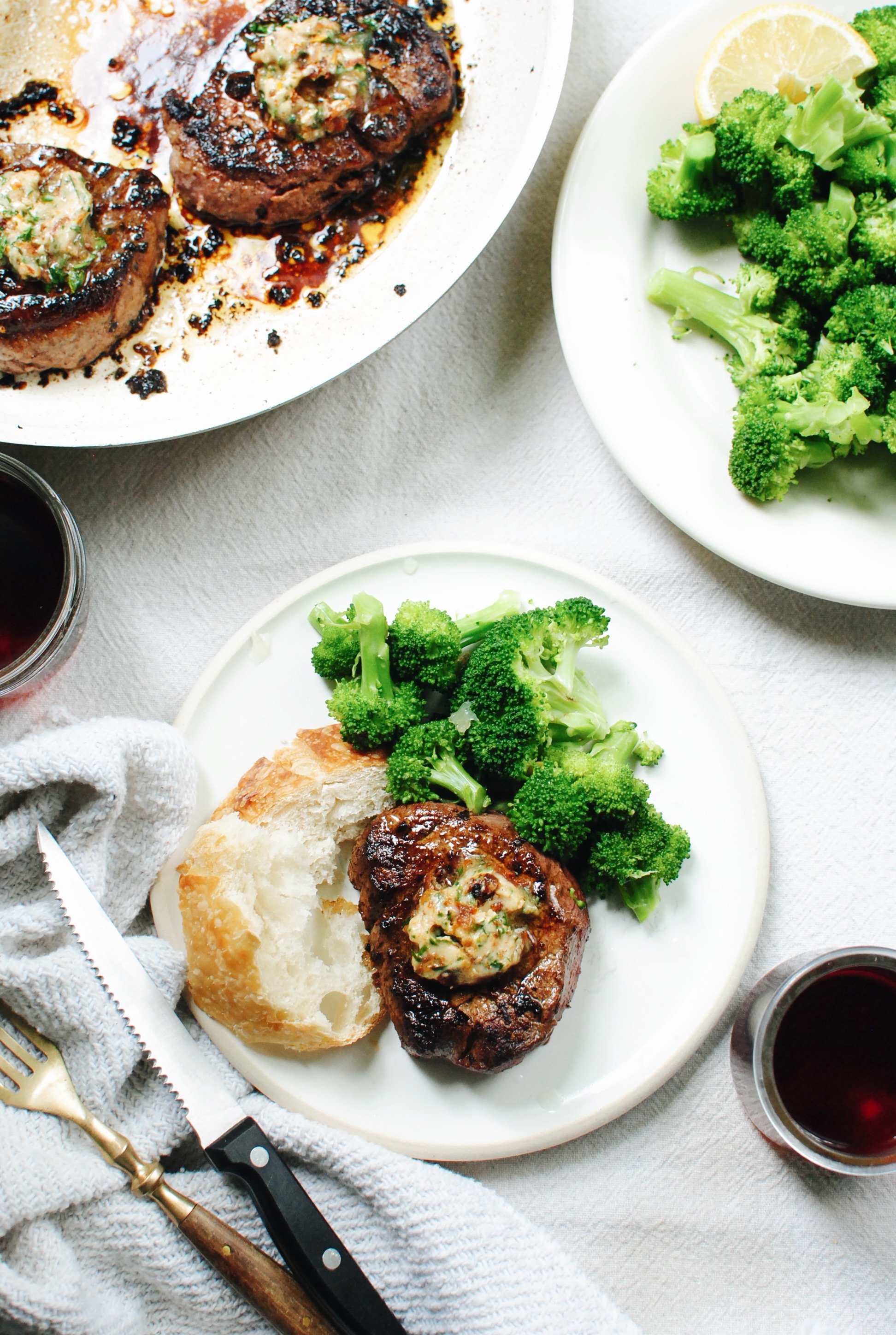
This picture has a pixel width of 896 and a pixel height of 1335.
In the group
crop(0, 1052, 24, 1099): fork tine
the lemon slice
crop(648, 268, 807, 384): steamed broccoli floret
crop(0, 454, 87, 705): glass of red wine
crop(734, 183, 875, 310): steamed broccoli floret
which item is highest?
the lemon slice

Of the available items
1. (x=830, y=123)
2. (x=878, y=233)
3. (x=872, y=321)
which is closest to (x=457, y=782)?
(x=872, y=321)

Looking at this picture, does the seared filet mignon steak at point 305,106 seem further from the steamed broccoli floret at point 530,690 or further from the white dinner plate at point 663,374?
the steamed broccoli floret at point 530,690

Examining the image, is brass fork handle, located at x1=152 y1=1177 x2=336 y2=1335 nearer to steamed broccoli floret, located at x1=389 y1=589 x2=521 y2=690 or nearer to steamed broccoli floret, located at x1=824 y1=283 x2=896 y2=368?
steamed broccoli floret, located at x1=389 y1=589 x2=521 y2=690

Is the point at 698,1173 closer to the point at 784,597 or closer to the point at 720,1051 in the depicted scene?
the point at 720,1051

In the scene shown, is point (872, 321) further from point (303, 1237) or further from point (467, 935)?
point (303, 1237)

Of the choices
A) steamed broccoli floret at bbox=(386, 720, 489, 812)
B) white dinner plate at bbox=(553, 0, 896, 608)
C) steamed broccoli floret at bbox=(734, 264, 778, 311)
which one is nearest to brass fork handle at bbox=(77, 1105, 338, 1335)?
steamed broccoli floret at bbox=(386, 720, 489, 812)

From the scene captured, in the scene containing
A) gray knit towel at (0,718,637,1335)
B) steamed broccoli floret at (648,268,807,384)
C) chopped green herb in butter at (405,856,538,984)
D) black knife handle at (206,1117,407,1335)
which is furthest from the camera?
steamed broccoli floret at (648,268,807,384)
